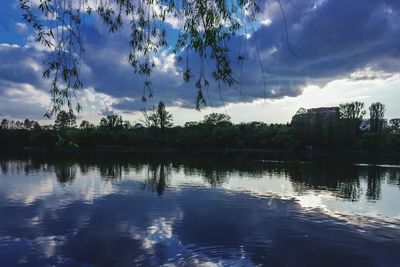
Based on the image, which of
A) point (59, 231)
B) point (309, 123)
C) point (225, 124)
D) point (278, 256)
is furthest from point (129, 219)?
point (225, 124)

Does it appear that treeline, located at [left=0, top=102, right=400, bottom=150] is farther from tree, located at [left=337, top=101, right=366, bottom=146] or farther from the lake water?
the lake water

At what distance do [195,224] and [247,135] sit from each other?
502ft

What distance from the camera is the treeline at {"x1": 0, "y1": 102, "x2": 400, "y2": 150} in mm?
155500

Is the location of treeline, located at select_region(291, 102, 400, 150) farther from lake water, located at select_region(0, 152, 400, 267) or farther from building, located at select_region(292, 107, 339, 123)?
lake water, located at select_region(0, 152, 400, 267)

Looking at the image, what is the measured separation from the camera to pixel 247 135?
180000 mm

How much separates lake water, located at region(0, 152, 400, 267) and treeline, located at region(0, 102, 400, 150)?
98.4 metres

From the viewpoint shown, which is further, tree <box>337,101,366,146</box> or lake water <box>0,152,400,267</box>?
tree <box>337,101,366,146</box>

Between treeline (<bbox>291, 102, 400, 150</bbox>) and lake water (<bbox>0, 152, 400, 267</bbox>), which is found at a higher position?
treeline (<bbox>291, 102, 400, 150</bbox>)

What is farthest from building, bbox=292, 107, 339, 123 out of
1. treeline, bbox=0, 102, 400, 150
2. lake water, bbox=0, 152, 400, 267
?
lake water, bbox=0, 152, 400, 267

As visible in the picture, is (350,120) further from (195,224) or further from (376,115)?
(195,224)

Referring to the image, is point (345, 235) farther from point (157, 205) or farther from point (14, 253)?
point (14, 253)

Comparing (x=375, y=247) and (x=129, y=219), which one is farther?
(x=129, y=219)

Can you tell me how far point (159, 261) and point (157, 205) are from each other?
16.2 m

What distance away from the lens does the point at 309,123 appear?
162m
